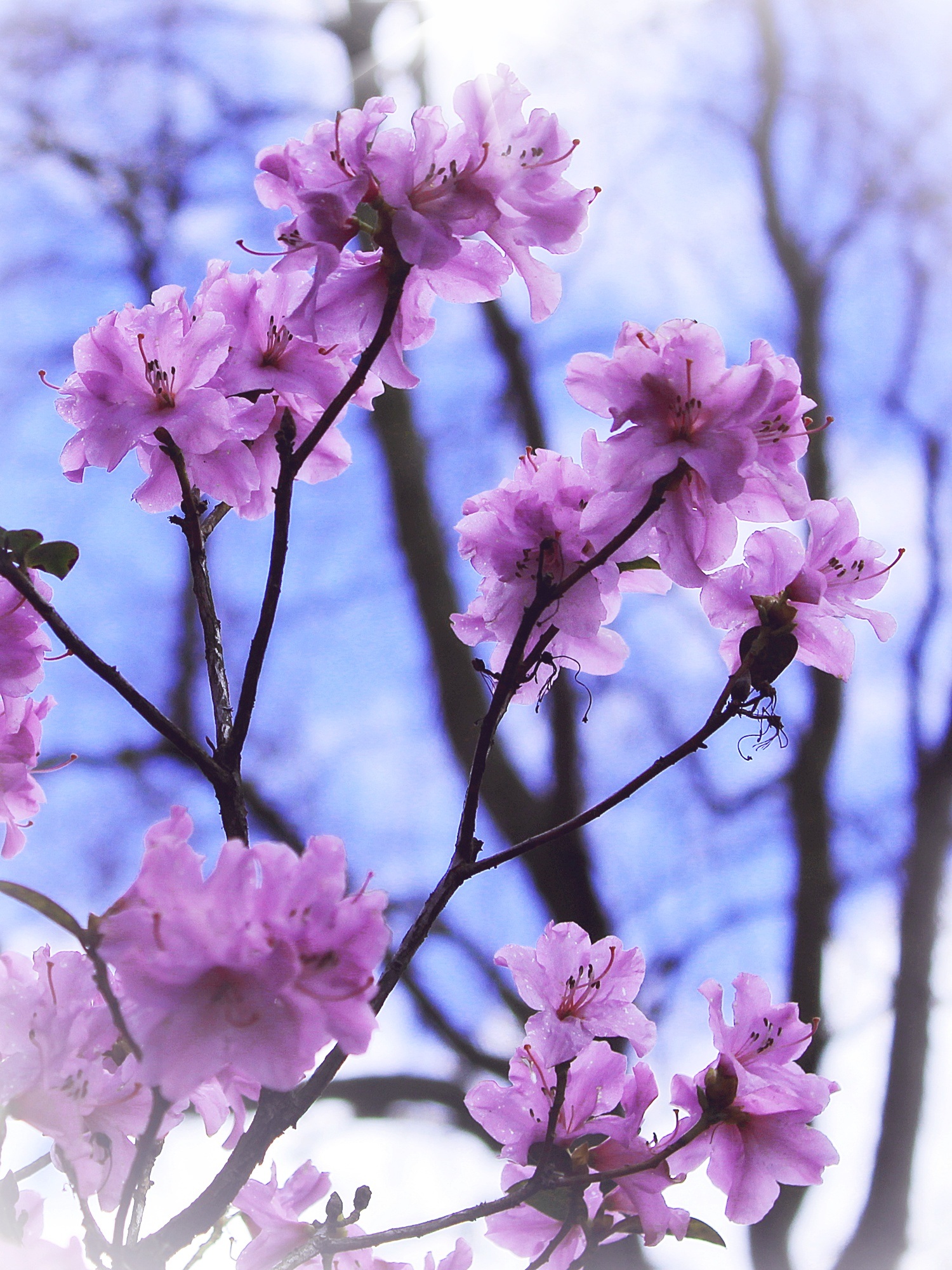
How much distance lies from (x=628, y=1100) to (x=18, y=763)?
424 millimetres

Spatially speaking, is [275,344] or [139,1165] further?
[275,344]

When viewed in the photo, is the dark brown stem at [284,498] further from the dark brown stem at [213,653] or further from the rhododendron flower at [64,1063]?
the rhododendron flower at [64,1063]

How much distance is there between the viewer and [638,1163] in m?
0.55

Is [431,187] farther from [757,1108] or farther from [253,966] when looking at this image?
[757,1108]

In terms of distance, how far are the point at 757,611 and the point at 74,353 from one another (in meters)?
0.41

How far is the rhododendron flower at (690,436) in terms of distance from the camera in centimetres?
49

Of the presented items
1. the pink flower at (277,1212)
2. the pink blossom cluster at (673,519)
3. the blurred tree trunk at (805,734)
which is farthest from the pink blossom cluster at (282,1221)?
the blurred tree trunk at (805,734)

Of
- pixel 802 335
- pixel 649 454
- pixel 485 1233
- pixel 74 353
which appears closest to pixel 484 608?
pixel 649 454

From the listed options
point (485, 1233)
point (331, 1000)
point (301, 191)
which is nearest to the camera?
A: point (331, 1000)

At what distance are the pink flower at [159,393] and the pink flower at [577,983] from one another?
1.06 feet

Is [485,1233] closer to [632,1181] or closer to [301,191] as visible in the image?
[632,1181]

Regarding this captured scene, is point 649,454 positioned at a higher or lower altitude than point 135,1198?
higher

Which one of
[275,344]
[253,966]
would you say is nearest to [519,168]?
[275,344]

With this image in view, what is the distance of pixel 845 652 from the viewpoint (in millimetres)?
573
